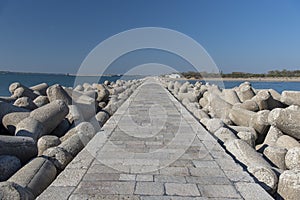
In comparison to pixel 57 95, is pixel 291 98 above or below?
above

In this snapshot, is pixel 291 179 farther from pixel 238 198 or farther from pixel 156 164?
pixel 156 164

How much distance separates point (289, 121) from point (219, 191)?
3.99m

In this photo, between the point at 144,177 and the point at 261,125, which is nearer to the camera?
the point at 144,177

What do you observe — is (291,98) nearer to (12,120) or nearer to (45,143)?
(45,143)

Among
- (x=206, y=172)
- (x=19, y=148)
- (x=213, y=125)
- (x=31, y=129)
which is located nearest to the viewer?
(x=206, y=172)

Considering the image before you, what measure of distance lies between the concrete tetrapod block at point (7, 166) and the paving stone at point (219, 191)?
2.30m

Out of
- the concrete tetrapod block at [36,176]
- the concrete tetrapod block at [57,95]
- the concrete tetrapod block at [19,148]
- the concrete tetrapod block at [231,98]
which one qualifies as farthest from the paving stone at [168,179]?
the concrete tetrapod block at [231,98]

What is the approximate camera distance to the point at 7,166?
3559mm

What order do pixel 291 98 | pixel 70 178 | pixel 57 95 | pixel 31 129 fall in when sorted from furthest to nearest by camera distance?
1. pixel 291 98
2. pixel 57 95
3. pixel 31 129
4. pixel 70 178

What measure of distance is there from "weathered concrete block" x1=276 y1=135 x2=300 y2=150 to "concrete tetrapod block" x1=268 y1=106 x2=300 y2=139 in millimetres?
306

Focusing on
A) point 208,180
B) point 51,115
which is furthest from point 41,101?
point 208,180

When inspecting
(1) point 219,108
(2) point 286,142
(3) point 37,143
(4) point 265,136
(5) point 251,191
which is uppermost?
(5) point 251,191

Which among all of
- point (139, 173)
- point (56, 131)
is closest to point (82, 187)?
point (139, 173)

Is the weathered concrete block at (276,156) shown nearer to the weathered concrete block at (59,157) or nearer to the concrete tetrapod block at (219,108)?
the weathered concrete block at (59,157)
